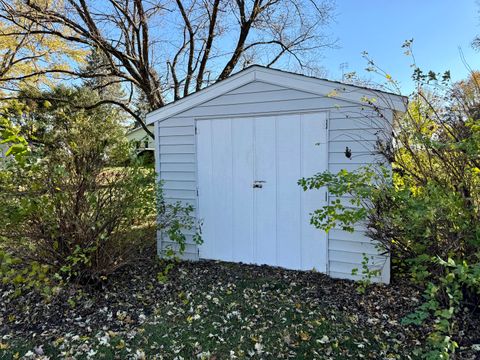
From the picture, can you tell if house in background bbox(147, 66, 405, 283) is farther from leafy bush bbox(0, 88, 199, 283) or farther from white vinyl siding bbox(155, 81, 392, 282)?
leafy bush bbox(0, 88, 199, 283)

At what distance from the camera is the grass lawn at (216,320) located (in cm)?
238

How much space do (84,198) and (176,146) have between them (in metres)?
1.52

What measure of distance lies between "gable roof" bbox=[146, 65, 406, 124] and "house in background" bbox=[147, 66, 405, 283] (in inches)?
0.4

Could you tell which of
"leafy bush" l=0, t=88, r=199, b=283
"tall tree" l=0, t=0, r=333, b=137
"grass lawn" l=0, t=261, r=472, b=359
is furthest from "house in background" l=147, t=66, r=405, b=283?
"tall tree" l=0, t=0, r=333, b=137

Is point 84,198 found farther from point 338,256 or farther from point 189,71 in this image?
point 189,71

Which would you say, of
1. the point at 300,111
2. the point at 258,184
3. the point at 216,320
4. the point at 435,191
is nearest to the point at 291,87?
the point at 300,111

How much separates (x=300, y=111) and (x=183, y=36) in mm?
6698

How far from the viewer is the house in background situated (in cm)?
348

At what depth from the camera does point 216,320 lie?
2.81 m

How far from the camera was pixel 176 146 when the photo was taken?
174 inches

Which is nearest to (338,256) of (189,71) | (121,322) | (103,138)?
(121,322)

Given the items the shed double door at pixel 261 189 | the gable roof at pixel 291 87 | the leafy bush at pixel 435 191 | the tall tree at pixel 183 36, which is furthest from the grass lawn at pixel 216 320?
the tall tree at pixel 183 36

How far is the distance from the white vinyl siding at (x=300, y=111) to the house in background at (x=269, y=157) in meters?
0.01

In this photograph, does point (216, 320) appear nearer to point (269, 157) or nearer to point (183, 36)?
point (269, 157)
